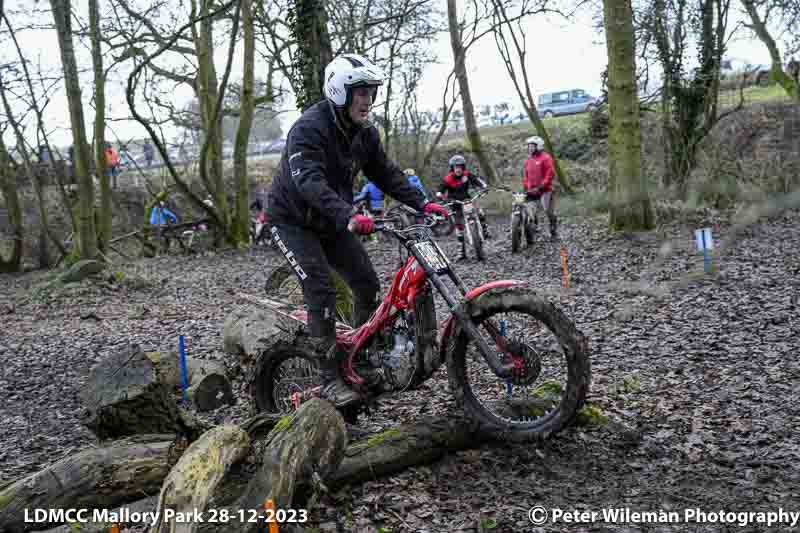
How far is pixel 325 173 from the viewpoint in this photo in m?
4.91

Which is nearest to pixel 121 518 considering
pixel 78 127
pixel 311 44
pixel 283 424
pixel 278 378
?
pixel 283 424

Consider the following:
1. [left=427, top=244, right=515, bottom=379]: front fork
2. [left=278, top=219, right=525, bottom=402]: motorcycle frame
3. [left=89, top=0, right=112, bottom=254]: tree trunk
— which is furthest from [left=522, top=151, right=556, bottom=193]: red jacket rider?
[left=427, top=244, right=515, bottom=379]: front fork

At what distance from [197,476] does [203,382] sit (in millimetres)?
3111

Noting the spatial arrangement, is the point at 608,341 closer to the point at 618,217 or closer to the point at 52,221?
the point at 618,217

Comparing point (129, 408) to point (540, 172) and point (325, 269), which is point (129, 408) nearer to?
point (325, 269)

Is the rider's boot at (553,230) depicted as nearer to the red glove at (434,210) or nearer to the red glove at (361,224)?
the red glove at (434,210)

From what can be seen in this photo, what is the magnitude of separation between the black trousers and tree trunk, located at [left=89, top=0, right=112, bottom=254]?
1199 cm

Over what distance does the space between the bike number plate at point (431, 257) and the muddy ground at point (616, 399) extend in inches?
43.9

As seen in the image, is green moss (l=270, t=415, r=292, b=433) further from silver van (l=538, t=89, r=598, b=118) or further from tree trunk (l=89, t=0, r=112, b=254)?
silver van (l=538, t=89, r=598, b=118)

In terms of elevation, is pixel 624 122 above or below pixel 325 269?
above

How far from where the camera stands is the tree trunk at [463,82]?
78.3 ft

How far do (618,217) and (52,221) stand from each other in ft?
67.9

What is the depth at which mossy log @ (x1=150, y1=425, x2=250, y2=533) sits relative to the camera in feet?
10.7

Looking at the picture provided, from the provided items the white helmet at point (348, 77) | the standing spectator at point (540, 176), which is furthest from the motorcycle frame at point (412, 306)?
the standing spectator at point (540, 176)
